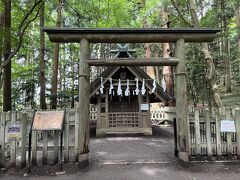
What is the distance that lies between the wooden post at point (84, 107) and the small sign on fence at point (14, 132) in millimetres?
1720

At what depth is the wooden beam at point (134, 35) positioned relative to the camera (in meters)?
6.50

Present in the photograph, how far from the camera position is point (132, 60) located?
679 cm

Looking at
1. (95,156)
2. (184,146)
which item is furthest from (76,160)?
(184,146)

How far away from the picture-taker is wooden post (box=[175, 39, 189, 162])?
635 centimetres

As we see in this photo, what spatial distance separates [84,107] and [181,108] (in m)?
2.88

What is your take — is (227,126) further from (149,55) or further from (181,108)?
(149,55)

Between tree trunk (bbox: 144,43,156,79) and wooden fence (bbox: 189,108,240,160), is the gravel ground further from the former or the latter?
tree trunk (bbox: 144,43,156,79)

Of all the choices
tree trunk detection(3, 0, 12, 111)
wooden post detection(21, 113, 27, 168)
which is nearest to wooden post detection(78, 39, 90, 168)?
wooden post detection(21, 113, 27, 168)

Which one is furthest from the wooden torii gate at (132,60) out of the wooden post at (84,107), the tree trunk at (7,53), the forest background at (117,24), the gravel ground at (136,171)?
the forest background at (117,24)

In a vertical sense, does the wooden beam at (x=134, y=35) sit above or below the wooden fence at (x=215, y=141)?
above

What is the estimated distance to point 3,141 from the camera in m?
6.15

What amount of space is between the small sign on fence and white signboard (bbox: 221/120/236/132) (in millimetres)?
5897

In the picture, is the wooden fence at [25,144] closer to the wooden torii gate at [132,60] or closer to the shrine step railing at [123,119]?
the wooden torii gate at [132,60]

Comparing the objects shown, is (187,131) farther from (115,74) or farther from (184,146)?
(115,74)
